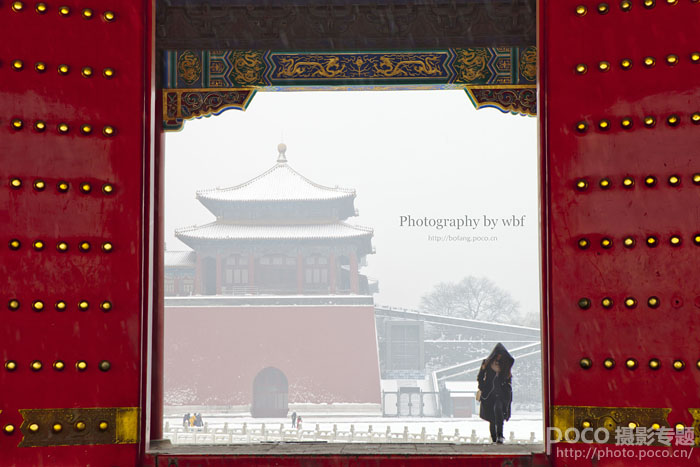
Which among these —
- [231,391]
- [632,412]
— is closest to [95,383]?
[632,412]

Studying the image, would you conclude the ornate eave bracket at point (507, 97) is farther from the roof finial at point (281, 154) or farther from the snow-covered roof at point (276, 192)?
the roof finial at point (281, 154)

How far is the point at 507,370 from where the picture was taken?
4.80 m

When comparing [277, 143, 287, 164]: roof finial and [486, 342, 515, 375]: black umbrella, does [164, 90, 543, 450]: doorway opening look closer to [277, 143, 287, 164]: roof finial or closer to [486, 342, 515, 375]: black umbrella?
[277, 143, 287, 164]: roof finial

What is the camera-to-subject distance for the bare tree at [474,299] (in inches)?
1455

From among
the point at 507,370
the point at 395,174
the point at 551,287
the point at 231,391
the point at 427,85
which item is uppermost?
the point at 395,174

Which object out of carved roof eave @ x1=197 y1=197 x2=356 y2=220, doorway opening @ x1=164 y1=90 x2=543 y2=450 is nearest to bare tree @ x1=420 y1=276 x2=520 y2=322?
doorway opening @ x1=164 y1=90 x2=543 y2=450

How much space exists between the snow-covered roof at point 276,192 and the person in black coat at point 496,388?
939 inches

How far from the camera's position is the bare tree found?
3697 cm

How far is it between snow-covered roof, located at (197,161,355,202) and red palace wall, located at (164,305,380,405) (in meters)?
4.88

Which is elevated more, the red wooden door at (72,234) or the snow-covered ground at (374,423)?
the red wooden door at (72,234)

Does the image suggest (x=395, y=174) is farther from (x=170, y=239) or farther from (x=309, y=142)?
(x=170, y=239)

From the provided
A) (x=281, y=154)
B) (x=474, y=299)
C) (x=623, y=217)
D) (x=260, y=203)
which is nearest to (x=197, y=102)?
(x=623, y=217)

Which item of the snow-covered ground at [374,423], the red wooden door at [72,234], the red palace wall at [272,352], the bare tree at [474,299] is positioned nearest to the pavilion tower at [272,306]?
the red palace wall at [272,352]

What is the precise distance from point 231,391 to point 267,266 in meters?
5.75
